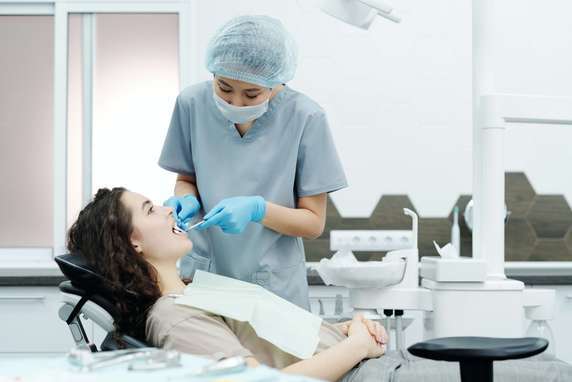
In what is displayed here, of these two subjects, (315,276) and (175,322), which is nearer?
(175,322)

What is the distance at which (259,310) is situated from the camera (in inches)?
70.1

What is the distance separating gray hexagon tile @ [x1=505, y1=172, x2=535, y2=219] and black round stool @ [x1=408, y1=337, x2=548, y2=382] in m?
2.36

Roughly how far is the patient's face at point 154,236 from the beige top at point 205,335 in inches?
6.3

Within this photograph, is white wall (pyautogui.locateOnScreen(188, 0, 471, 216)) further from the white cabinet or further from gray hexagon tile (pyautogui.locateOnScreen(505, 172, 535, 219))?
the white cabinet

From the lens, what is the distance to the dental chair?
1.72m

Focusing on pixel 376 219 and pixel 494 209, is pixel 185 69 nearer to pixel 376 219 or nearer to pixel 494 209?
pixel 376 219

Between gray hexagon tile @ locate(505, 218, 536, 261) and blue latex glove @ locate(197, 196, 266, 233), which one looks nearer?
blue latex glove @ locate(197, 196, 266, 233)

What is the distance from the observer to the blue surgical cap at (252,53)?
192 cm

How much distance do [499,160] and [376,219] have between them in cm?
135

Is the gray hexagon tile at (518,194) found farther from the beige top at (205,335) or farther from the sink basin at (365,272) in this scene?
the beige top at (205,335)

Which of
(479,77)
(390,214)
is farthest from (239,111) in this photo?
(390,214)

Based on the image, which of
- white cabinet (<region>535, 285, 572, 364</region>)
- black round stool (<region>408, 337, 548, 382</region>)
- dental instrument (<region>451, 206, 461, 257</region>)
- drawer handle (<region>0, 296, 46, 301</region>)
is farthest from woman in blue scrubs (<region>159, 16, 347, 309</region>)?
white cabinet (<region>535, 285, 572, 364</region>)

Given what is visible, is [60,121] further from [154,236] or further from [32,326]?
[154,236]

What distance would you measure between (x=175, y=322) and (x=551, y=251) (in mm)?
2257
